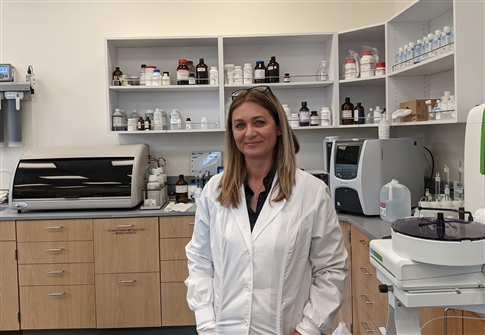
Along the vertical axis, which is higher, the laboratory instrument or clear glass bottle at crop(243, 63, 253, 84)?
clear glass bottle at crop(243, 63, 253, 84)

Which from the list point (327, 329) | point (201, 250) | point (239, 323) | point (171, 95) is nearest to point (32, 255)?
point (171, 95)

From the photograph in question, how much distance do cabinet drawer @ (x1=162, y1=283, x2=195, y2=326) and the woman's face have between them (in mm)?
1666

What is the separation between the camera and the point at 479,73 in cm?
184

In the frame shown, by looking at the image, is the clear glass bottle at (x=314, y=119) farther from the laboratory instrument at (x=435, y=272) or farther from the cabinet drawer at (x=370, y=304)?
the laboratory instrument at (x=435, y=272)

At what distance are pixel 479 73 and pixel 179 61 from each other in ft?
6.65

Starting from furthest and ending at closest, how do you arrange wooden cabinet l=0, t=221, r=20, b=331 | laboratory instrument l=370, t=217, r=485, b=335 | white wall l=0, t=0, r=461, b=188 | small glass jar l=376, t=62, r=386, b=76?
white wall l=0, t=0, r=461, b=188, small glass jar l=376, t=62, r=386, b=76, wooden cabinet l=0, t=221, r=20, b=331, laboratory instrument l=370, t=217, r=485, b=335

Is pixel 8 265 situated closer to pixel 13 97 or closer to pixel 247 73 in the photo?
pixel 13 97

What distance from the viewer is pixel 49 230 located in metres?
2.50

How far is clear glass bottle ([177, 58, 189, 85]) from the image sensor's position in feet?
9.45

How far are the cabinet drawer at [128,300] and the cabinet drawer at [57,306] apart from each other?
8cm

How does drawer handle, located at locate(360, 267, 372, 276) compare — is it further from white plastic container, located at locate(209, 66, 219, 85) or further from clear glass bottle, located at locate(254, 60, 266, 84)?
white plastic container, located at locate(209, 66, 219, 85)

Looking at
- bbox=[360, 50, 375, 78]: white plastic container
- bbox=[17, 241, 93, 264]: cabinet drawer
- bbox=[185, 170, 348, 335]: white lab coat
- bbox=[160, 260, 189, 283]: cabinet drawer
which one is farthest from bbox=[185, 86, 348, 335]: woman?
bbox=[360, 50, 375, 78]: white plastic container

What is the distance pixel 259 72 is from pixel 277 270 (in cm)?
204

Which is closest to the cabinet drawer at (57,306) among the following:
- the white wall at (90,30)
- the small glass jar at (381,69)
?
the white wall at (90,30)
